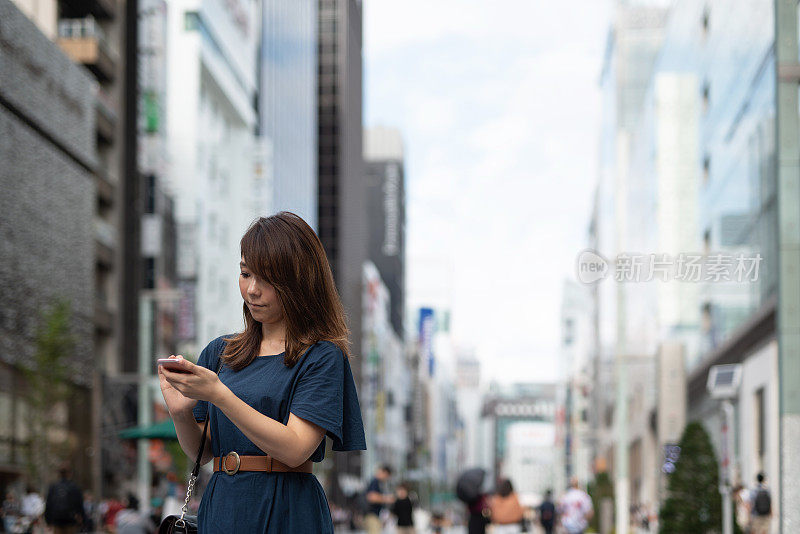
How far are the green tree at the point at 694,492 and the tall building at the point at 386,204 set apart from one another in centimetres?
12398

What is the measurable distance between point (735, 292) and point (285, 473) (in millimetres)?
31311

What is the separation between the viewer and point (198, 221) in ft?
182

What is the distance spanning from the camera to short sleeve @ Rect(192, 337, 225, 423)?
3.46m

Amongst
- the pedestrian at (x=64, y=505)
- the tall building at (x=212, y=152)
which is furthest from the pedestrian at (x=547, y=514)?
the tall building at (x=212, y=152)

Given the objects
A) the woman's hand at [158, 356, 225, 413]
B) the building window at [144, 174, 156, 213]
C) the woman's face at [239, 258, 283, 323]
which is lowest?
the woman's hand at [158, 356, 225, 413]

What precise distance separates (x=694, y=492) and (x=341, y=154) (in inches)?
3219

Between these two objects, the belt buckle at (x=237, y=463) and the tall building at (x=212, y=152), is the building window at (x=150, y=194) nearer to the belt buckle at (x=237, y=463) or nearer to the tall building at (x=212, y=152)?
the tall building at (x=212, y=152)

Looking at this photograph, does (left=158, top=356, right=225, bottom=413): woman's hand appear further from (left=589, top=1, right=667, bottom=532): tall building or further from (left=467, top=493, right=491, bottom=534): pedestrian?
(left=589, top=1, right=667, bottom=532): tall building

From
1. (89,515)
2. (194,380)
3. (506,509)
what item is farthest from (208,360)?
(89,515)

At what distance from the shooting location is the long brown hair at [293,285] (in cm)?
328

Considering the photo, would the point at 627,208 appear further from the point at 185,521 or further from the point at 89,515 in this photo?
the point at 185,521

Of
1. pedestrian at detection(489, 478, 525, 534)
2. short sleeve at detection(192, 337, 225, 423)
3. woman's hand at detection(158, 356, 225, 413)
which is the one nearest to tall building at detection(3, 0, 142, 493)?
pedestrian at detection(489, 478, 525, 534)

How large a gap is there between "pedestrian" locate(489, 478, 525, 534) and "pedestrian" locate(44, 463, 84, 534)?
6.66 m

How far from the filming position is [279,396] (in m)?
3.23
